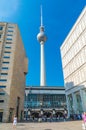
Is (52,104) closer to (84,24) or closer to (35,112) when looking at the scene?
(35,112)

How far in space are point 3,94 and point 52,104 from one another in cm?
5177

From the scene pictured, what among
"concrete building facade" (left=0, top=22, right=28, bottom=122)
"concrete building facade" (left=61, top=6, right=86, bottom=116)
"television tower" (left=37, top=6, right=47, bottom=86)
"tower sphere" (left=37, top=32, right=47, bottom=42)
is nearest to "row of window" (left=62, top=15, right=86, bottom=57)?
"concrete building facade" (left=61, top=6, right=86, bottom=116)

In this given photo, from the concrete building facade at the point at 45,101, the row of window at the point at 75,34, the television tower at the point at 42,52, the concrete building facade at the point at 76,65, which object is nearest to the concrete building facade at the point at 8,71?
the concrete building facade at the point at 76,65

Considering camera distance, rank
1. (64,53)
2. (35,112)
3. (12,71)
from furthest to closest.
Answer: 1. (35,112)
2. (64,53)
3. (12,71)

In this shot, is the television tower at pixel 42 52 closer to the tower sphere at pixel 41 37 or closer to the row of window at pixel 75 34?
the tower sphere at pixel 41 37

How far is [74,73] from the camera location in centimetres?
5456

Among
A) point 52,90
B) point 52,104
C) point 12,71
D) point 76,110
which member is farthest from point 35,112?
point 12,71

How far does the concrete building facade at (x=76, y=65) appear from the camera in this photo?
48.0 metres

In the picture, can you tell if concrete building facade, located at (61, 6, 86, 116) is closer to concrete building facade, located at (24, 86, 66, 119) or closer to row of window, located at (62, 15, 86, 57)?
row of window, located at (62, 15, 86, 57)

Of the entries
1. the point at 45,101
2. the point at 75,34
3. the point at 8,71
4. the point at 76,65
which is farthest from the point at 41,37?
the point at 8,71

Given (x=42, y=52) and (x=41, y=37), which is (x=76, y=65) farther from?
(x=41, y=37)

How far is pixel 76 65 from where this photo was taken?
5309 centimetres

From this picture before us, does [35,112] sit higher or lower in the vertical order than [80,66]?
lower

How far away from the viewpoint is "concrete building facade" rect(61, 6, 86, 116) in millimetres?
48006
